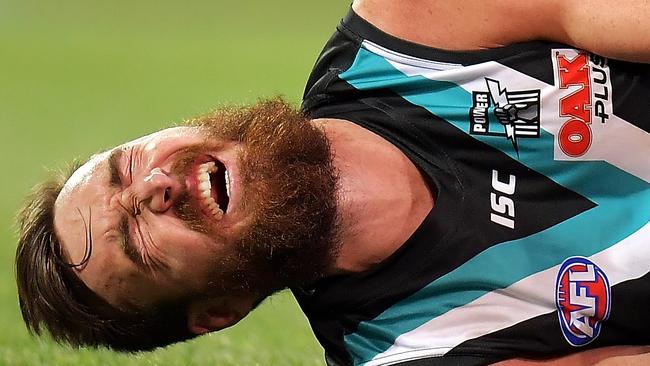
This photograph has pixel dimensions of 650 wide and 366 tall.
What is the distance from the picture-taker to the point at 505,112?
217 cm

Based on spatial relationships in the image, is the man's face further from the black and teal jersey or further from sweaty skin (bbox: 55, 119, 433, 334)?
the black and teal jersey

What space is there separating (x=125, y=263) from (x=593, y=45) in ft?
3.14

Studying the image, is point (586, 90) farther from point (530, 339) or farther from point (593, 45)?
point (530, 339)

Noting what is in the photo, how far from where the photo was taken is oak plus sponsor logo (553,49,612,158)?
212 cm

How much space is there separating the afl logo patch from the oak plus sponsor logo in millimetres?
225

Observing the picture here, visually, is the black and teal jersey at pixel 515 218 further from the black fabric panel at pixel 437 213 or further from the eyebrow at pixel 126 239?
the eyebrow at pixel 126 239

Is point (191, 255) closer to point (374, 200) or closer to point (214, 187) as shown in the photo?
point (214, 187)

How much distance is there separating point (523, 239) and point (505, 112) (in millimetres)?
241

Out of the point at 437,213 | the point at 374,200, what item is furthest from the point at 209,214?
the point at 437,213

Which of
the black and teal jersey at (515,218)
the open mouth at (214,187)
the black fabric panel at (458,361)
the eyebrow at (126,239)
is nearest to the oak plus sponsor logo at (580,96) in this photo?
the black and teal jersey at (515,218)

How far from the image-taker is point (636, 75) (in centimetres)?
215

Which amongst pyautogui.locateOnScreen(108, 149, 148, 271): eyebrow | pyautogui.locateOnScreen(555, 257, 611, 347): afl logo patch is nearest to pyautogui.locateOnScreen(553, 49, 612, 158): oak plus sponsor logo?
pyautogui.locateOnScreen(555, 257, 611, 347): afl logo patch

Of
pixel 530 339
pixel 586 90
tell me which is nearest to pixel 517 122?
pixel 586 90

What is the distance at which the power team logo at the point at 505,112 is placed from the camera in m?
2.15
